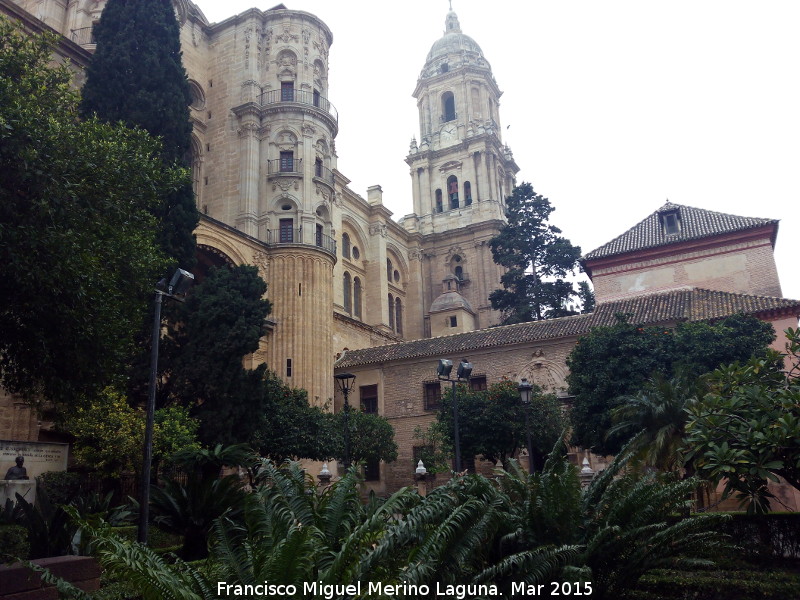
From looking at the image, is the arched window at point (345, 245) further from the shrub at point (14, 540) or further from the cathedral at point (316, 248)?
the shrub at point (14, 540)

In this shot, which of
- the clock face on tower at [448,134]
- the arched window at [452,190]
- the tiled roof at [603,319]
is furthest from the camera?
the clock face on tower at [448,134]

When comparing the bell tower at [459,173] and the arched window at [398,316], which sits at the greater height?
the bell tower at [459,173]

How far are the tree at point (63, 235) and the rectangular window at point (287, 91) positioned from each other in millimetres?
19754

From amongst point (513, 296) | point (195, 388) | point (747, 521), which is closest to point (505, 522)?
point (747, 521)

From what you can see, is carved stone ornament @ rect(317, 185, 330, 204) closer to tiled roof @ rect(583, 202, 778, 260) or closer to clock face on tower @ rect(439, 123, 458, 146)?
tiled roof @ rect(583, 202, 778, 260)

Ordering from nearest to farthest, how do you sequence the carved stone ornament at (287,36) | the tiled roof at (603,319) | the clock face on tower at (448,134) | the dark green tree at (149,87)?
the dark green tree at (149,87) → the tiled roof at (603,319) → the carved stone ornament at (287,36) → the clock face on tower at (448,134)

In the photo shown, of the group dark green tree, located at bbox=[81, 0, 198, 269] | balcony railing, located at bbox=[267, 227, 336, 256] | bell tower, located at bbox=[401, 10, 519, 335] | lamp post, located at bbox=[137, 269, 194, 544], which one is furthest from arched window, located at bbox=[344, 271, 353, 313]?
lamp post, located at bbox=[137, 269, 194, 544]

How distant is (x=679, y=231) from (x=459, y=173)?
26.1 m

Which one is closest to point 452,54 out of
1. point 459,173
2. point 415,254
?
point 459,173

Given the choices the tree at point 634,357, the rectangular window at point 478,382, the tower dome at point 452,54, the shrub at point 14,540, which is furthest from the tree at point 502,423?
the tower dome at point 452,54

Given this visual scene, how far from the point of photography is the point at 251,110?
104ft

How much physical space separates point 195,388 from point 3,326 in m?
8.39

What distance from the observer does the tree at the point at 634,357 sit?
64.0 feet

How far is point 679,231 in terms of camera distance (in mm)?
28297
